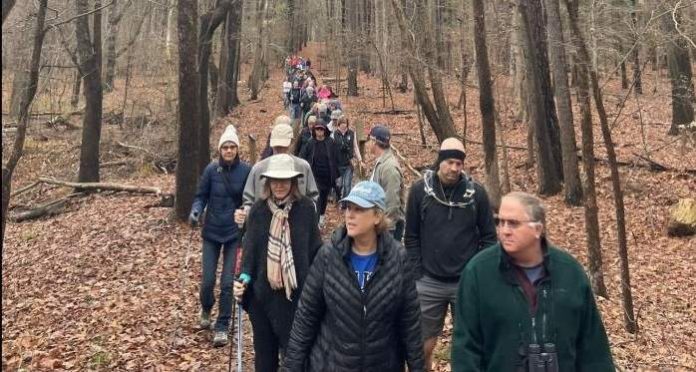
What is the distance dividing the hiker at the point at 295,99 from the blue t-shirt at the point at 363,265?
710 inches

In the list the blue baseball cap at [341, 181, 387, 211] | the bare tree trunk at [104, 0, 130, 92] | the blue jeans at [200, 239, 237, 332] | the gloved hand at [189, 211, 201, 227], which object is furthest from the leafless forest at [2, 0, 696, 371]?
the blue baseball cap at [341, 181, 387, 211]

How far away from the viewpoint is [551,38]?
12.8 m

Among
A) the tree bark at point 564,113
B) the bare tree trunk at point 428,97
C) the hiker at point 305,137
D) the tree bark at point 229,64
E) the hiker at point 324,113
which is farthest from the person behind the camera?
the tree bark at point 229,64

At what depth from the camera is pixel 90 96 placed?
53.8ft

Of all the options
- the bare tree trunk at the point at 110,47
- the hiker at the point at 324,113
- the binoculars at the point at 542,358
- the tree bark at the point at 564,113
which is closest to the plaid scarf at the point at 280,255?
the binoculars at the point at 542,358

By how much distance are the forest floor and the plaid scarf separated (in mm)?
2156

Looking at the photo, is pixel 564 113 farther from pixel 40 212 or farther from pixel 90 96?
pixel 40 212

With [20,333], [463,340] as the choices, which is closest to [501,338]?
[463,340]

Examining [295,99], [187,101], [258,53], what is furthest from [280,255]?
[258,53]

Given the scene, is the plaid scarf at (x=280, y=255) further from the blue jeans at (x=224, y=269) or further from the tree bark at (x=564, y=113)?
the tree bark at (x=564, y=113)

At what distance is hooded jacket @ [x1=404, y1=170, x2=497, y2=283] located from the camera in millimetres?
4966

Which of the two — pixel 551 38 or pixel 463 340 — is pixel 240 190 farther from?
pixel 551 38

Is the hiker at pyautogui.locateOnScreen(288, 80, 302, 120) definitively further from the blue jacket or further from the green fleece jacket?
the green fleece jacket

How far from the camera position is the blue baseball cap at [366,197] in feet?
12.2
